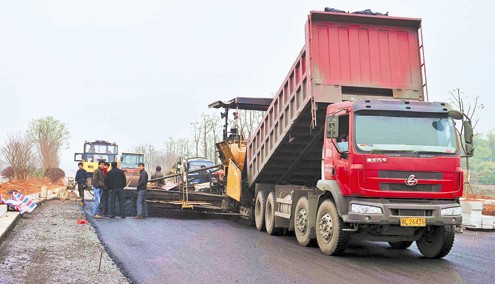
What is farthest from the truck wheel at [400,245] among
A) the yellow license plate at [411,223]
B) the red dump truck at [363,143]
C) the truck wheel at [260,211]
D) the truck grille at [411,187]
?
the truck wheel at [260,211]

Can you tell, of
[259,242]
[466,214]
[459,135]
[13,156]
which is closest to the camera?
[459,135]

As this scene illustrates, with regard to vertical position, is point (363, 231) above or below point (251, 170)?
below

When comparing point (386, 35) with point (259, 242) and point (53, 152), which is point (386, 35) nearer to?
point (259, 242)

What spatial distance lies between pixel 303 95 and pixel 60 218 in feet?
24.9

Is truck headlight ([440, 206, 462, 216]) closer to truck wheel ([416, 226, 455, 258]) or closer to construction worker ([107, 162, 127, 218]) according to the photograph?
truck wheel ([416, 226, 455, 258])

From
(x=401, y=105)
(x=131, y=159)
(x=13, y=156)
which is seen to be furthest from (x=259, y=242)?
(x=13, y=156)

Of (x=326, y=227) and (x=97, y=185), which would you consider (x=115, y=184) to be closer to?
(x=97, y=185)

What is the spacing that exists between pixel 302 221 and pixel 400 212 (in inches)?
91.5

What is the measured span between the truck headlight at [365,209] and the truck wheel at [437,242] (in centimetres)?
132

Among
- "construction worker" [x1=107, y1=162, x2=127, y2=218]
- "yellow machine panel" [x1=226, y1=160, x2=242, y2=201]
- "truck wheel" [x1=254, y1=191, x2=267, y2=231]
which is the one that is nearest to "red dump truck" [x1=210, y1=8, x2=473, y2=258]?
"truck wheel" [x1=254, y1=191, x2=267, y2=231]

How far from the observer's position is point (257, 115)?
4272 cm

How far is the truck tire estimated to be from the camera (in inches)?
358

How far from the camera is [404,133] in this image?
7.62 m

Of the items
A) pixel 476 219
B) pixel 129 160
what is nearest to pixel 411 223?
pixel 476 219
